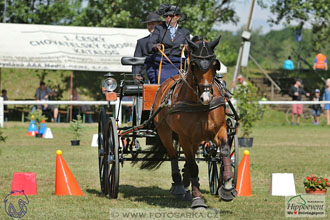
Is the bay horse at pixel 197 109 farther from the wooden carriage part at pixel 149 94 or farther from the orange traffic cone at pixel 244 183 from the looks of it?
the orange traffic cone at pixel 244 183

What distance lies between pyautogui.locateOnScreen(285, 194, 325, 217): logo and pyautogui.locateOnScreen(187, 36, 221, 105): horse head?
165cm

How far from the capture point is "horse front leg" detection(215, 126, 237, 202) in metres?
7.47

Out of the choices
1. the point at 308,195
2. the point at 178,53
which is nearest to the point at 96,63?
the point at 178,53

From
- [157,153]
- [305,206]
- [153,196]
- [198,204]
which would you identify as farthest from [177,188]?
[305,206]

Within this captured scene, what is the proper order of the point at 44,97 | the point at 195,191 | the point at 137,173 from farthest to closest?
1. the point at 44,97
2. the point at 137,173
3. the point at 195,191

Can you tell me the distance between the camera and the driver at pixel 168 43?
9484 mm

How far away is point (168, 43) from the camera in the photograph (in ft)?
31.2

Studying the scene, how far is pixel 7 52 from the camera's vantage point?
24.4 m

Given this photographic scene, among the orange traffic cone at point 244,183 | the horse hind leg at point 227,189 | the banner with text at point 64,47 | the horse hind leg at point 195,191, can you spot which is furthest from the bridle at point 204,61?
the banner with text at point 64,47

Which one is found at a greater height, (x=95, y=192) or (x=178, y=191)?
(x=178, y=191)

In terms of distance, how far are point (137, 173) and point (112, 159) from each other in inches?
141

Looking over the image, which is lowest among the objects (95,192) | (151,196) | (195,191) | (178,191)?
(95,192)

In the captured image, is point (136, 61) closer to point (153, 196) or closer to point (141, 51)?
point (141, 51)

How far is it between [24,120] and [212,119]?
67.7 feet
